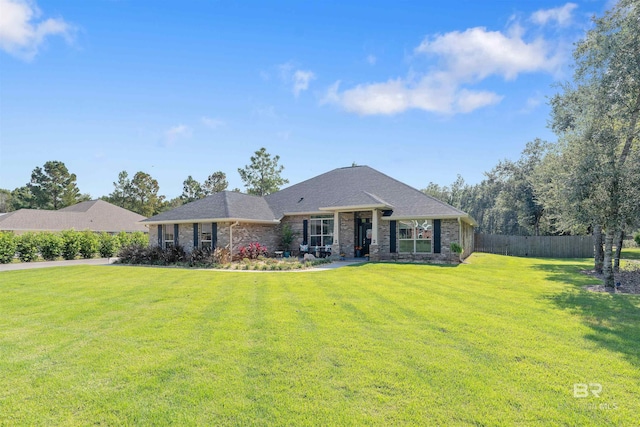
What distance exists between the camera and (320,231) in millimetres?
20922

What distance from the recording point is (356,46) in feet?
46.6

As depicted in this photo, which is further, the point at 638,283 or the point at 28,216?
the point at 28,216

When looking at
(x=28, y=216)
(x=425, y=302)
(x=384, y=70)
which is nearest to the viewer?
(x=425, y=302)

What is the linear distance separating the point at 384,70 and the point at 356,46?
2163mm

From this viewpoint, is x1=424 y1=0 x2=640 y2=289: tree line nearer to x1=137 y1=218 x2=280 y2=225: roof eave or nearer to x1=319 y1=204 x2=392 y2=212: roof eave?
x1=319 y1=204 x2=392 y2=212: roof eave

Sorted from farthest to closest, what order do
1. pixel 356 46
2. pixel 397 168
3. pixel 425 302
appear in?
1. pixel 397 168
2. pixel 356 46
3. pixel 425 302

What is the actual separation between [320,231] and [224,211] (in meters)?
5.80

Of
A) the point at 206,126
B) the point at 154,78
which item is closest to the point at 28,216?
the point at 206,126

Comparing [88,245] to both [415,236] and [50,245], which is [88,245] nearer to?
[50,245]

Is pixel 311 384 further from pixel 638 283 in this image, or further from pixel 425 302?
pixel 638 283

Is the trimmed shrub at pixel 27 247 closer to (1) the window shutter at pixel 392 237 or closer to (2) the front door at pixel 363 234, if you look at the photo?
(2) the front door at pixel 363 234

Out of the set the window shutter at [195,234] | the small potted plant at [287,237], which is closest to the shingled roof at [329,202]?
the window shutter at [195,234]

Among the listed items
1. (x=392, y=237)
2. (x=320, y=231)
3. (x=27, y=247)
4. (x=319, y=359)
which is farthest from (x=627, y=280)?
(x=27, y=247)

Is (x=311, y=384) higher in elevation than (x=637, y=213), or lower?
lower
